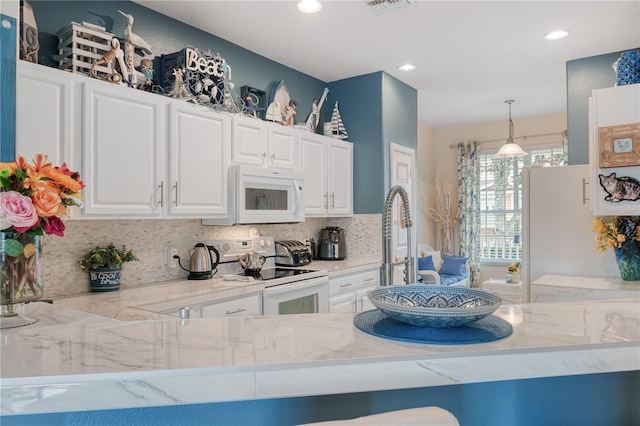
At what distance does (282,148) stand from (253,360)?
111 inches

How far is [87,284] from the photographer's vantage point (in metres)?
2.48

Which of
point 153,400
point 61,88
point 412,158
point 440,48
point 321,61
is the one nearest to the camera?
point 153,400

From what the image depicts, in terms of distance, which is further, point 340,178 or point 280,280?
point 340,178

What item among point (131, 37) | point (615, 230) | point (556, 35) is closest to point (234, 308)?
point (131, 37)

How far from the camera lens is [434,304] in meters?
1.17

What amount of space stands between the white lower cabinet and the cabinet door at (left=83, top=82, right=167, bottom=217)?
163 centimetres

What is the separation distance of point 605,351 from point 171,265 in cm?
258

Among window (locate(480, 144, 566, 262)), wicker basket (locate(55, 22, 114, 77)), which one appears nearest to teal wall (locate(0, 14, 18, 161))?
wicker basket (locate(55, 22, 114, 77))

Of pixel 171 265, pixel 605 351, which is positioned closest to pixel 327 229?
pixel 171 265

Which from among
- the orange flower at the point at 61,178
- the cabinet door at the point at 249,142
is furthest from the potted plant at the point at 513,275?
the orange flower at the point at 61,178

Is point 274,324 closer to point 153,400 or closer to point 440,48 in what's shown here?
point 153,400

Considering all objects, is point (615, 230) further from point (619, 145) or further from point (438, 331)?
point (438, 331)

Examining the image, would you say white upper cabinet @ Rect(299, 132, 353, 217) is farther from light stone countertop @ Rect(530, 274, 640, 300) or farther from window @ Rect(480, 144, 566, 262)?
window @ Rect(480, 144, 566, 262)

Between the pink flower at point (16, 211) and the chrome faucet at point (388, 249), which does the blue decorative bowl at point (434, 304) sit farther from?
the pink flower at point (16, 211)
